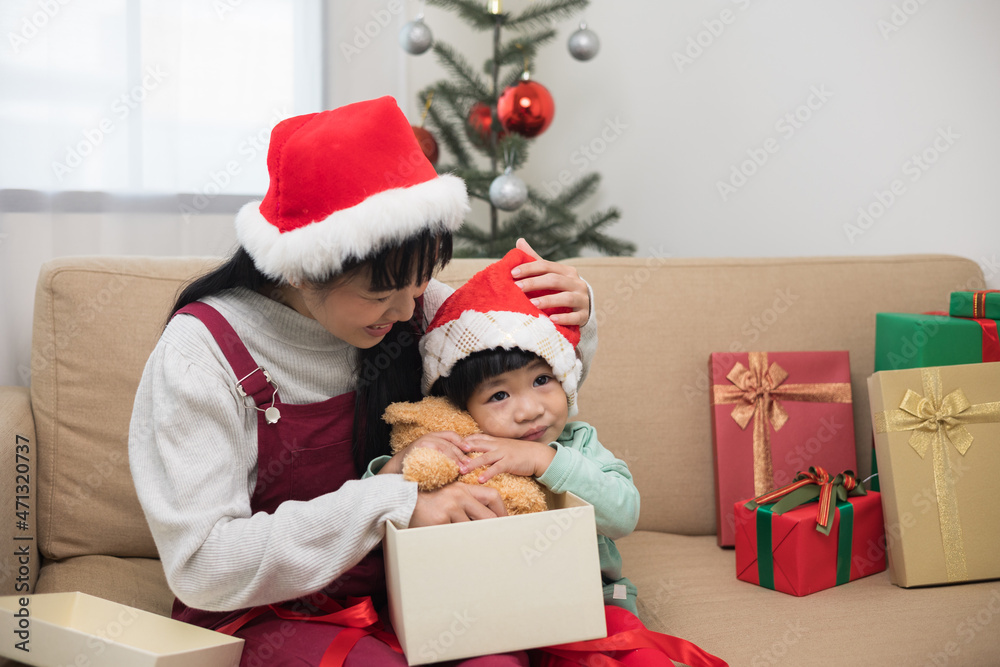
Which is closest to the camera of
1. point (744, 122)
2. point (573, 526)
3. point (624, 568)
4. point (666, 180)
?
point (573, 526)

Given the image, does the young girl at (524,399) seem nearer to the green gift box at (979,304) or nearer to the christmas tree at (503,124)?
the green gift box at (979,304)

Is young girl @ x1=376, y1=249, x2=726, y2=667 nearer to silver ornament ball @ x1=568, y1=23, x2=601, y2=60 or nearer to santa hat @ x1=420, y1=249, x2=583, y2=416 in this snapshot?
santa hat @ x1=420, y1=249, x2=583, y2=416

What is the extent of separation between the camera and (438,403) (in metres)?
1.06

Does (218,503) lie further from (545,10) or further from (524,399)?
(545,10)

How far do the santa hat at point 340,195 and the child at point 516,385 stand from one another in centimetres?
17

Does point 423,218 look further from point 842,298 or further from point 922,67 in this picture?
point 922,67

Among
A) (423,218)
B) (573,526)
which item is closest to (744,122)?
(423,218)

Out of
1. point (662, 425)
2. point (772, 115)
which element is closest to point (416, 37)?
point (772, 115)

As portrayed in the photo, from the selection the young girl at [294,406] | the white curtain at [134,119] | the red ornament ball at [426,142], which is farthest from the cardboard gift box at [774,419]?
the white curtain at [134,119]

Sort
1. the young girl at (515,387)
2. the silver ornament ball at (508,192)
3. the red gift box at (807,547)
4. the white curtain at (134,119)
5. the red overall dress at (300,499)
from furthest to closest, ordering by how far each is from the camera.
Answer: the silver ornament ball at (508,192) → the white curtain at (134,119) → the red gift box at (807,547) → the young girl at (515,387) → the red overall dress at (300,499)

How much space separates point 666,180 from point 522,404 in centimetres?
160

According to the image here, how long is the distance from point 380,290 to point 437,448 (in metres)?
0.22

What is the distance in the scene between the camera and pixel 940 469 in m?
1.25

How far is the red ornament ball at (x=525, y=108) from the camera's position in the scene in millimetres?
2061
